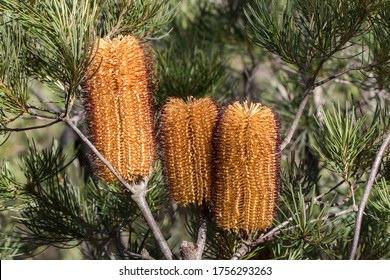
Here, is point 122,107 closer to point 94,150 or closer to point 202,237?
point 94,150

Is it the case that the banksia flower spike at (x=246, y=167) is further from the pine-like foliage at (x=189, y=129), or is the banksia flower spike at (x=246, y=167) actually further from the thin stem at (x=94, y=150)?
the thin stem at (x=94, y=150)

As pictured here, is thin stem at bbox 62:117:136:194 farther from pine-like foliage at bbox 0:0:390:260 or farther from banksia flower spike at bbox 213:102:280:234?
banksia flower spike at bbox 213:102:280:234

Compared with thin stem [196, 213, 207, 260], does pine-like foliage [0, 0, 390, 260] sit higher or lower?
higher

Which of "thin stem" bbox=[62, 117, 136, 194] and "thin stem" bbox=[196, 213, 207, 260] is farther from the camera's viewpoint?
"thin stem" bbox=[196, 213, 207, 260]

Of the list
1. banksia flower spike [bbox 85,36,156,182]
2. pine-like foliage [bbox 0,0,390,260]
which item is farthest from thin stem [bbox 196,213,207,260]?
banksia flower spike [bbox 85,36,156,182]

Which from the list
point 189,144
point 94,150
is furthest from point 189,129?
point 94,150

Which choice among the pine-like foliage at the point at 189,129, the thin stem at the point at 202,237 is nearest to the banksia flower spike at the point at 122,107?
the pine-like foliage at the point at 189,129

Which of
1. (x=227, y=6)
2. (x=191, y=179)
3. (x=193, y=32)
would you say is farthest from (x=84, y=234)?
(x=227, y=6)
